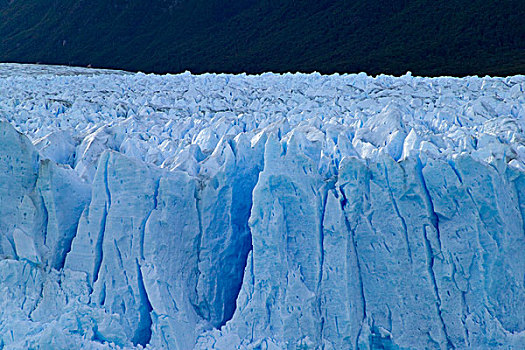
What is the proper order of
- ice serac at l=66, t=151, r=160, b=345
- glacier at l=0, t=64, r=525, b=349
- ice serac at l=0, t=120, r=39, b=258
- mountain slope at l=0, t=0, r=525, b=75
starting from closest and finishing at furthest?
glacier at l=0, t=64, r=525, b=349 < ice serac at l=66, t=151, r=160, b=345 < ice serac at l=0, t=120, r=39, b=258 < mountain slope at l=0, t=0, r=525, b=75

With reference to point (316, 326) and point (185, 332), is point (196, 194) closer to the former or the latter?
point (185, 332)

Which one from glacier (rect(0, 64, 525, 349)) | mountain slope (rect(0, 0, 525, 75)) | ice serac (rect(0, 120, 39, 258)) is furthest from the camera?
mountain slope (rect(0, 0, 525, 75))

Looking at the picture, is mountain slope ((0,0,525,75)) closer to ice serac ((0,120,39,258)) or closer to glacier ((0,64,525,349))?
glacier ((0,64,525,349))

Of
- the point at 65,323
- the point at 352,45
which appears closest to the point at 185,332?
the point at 65,323

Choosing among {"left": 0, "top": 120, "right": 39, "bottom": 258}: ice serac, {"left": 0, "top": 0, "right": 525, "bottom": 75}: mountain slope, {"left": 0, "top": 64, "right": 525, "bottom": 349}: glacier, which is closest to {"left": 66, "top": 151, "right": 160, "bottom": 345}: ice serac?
{"left": 0, "top": 64, "right": 525, "bottom": 349}: glacier

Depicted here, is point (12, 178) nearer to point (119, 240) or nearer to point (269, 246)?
point (119, 240)

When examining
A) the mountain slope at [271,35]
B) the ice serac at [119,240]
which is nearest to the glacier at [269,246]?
the ice serac at [119,240]
